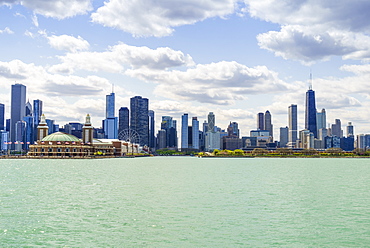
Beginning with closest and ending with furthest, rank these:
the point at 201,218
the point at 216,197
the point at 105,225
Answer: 1. the point at 105,225
2. the point at 201,218
3. the point at 216,197

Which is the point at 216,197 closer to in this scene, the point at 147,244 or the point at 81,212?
the point at 81,212

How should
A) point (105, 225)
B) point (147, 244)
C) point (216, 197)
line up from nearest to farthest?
point (147, 244) → point (105, 225) → point (216, 197)

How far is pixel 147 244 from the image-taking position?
32.2 meters

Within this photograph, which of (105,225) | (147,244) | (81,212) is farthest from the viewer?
(81,212)

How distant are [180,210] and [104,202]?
482 inches

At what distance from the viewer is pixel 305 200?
5772cm

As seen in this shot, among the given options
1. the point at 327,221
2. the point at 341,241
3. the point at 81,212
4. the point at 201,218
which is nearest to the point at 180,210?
the point at 201,218

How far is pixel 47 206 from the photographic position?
51000mm

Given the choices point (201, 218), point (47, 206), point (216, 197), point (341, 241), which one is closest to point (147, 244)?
point (201, 218)

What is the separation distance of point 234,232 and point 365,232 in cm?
1136

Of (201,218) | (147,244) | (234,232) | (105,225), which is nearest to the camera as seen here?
(147,244)

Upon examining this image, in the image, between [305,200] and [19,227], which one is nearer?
[19,227]

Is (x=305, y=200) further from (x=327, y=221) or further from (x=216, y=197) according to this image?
(x=327, y=221)

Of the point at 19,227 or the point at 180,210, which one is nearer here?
the point at 19,227
